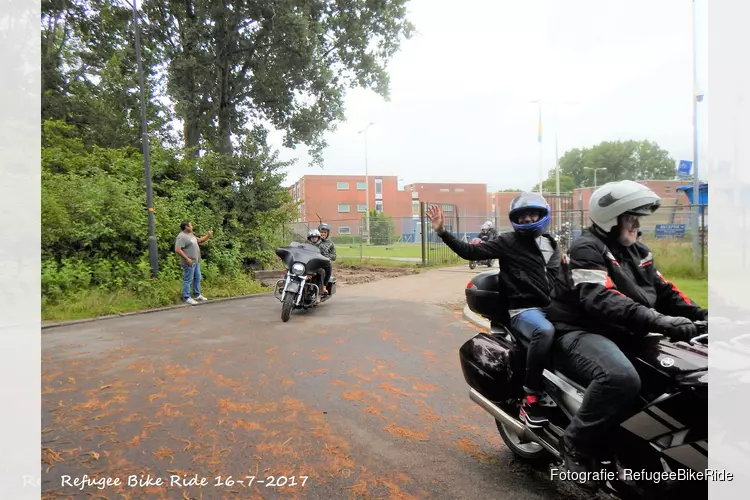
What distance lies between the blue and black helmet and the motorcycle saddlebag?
0.77 metres

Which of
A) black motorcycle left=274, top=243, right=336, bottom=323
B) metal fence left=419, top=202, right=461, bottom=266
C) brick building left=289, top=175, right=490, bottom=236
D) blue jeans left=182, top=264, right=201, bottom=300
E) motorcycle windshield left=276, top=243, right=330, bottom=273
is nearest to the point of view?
black motorcycle left=274, top=243, right=336, bottom=323

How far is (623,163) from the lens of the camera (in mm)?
74438

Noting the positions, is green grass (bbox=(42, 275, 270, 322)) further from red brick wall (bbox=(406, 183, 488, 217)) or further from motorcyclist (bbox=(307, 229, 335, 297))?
red brick wall (bbox=(406, 183, 488, 217))

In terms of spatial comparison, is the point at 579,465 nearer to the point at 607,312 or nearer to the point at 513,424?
the point at 513,424

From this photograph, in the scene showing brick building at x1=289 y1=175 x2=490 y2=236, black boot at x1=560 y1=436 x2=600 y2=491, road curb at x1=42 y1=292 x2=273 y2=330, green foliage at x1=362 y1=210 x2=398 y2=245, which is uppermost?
brick building at x1=289 y1=175 x2=490 y2=236

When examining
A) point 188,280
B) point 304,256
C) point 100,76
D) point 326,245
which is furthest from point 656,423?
point 100,76

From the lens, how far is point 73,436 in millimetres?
3441

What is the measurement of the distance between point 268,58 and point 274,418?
1754 cm

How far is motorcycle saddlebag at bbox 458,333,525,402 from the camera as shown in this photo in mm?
2791

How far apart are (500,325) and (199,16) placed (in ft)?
56.3

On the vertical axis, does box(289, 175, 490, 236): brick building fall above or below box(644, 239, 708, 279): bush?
above

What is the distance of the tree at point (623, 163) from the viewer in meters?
72.2

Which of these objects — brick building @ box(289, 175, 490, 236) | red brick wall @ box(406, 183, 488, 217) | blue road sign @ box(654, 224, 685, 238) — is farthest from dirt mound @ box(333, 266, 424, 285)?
red brick wall @ box(406, 183, 488, 217)

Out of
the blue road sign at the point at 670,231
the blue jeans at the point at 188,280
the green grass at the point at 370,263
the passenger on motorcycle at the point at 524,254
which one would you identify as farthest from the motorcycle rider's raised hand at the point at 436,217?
the green grass at the point at 370,263
